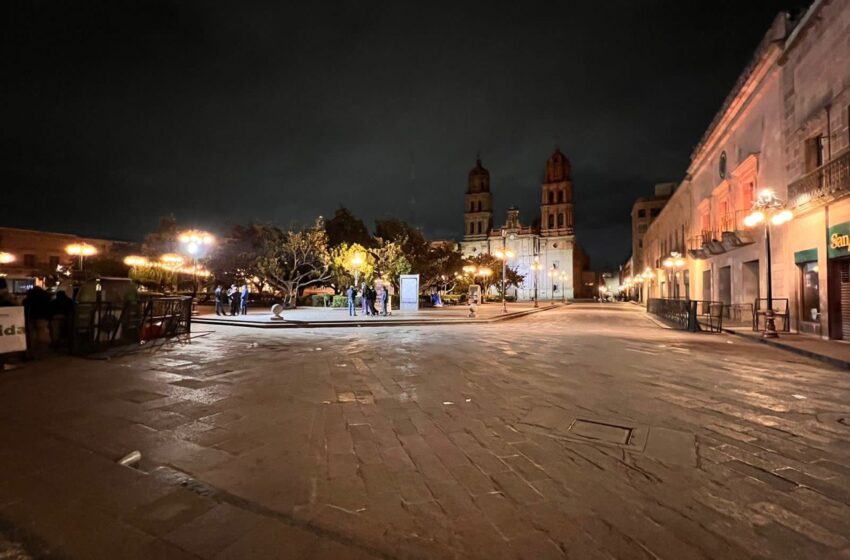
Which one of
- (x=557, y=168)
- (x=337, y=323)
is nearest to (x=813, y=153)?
(x=337, y=323)

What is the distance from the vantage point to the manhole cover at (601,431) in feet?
14.9

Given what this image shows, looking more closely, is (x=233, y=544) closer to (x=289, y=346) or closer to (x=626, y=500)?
(x=626, y=500)

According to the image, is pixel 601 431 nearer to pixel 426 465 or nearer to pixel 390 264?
pixel 426 465

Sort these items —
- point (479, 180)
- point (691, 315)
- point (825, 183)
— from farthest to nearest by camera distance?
point (479, 180)
point (691, 315)
point (825, 183)

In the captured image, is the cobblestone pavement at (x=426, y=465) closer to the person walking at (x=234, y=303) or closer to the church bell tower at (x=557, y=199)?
the person walking at (x=234, y=303)

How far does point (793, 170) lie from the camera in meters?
15.7

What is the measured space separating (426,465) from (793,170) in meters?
18.2

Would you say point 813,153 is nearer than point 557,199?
Yes

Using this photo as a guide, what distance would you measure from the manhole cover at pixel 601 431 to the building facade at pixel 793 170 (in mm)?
12468

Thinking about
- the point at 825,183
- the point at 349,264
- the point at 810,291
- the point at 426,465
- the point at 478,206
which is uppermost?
the point at 478,206

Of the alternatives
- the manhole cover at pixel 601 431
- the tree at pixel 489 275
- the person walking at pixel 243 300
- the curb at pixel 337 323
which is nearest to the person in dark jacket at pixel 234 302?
the person walking at pixel 243 300

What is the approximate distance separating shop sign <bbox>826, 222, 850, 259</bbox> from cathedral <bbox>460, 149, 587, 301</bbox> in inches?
2854

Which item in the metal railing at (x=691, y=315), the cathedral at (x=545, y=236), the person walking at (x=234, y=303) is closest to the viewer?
the metal railing at (x=691, y=315)

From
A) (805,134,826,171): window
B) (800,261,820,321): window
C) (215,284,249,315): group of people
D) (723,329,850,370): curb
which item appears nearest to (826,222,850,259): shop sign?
(800,261,820,321): window
